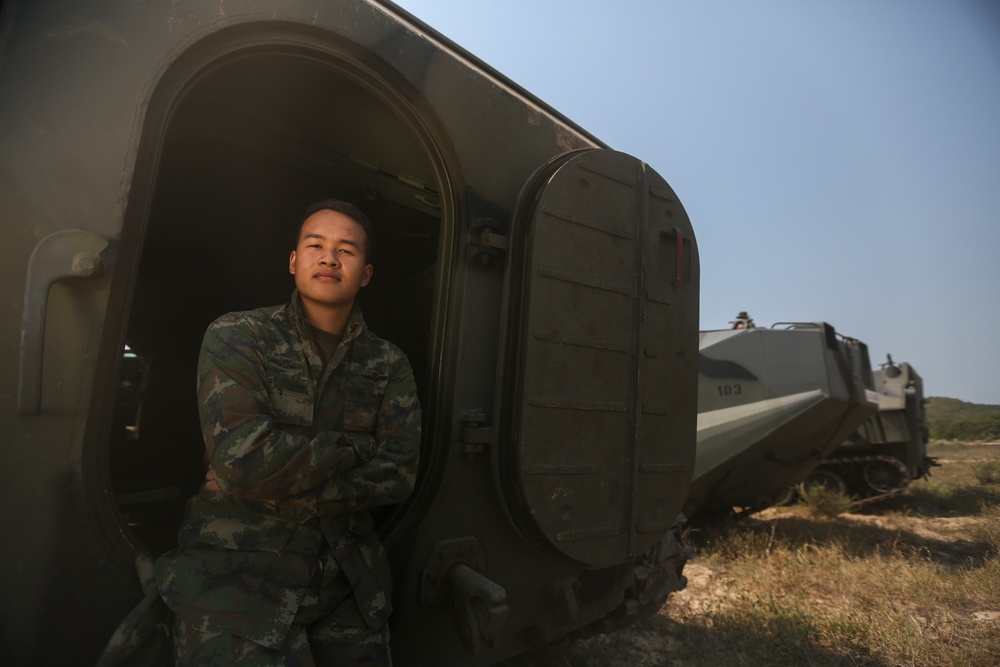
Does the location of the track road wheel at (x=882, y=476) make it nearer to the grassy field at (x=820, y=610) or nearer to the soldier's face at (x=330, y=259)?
the grassy field at (x=820, y=610)

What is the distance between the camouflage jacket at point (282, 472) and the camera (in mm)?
1434

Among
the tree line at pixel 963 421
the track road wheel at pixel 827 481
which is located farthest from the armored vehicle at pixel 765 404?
the tree line at pixel 963 421

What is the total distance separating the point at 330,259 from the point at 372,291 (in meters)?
1.71

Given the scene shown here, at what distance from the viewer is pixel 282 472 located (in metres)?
1.46

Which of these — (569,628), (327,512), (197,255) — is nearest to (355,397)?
(327,512)

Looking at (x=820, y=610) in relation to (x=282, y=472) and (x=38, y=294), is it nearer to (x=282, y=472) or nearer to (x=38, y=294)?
(x=282, y=472)

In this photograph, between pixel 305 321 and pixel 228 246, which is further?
pixel 228 246

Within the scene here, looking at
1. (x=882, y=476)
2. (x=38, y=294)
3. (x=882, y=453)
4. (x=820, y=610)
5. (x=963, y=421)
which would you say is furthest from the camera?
(x=963, y=421)

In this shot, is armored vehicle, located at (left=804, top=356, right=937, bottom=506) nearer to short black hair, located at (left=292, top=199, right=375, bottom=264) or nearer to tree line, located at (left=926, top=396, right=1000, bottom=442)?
tree line, located at (left=926, top=396, right=1000, bottom=442)

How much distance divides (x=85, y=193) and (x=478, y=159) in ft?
4.12

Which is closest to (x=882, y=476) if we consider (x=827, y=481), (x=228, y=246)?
(x=827, y=481)

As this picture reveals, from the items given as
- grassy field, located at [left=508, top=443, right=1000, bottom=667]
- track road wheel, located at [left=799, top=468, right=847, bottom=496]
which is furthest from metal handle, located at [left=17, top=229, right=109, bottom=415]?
track road wheel, located at [left=799, top=468, right=847, bottom=496]

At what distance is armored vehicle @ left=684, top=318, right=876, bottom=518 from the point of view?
628cm

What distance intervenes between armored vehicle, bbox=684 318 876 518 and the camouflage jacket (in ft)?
16.2
